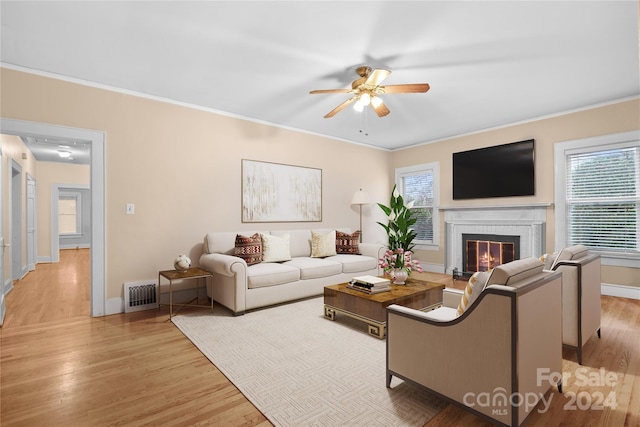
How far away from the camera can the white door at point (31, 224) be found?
6469mm

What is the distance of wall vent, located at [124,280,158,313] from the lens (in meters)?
3.62

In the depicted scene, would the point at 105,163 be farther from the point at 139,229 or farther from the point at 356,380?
the point at 356,380

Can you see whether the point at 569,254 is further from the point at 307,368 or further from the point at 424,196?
the point at 424,196

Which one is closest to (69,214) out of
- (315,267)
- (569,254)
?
(315,267)

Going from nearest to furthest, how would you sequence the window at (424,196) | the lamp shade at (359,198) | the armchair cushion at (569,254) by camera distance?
the armchair cushion at (569,254)
the lamp shade at (359,198)
the window at (424,196)

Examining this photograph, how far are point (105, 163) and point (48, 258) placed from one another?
648 cm

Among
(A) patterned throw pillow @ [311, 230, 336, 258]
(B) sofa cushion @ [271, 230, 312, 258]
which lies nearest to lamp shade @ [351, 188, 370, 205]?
(A) patterned throw pillow @ [311, 230, 336, 258]

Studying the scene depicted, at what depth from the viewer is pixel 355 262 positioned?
4.63 metres

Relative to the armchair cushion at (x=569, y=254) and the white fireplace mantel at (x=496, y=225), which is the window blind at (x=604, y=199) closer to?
the white fireplace mantel at (x=496, y=225)

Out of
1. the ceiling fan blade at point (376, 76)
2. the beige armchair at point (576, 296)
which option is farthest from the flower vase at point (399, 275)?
the ceiling fan blade at point (376, 76)

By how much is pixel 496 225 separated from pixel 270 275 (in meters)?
3.91

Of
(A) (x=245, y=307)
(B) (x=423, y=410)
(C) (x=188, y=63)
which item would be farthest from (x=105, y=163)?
(B) (x=423, y=410)

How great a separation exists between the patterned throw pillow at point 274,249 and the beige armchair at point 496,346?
2.59 m

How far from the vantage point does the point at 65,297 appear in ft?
14.0
